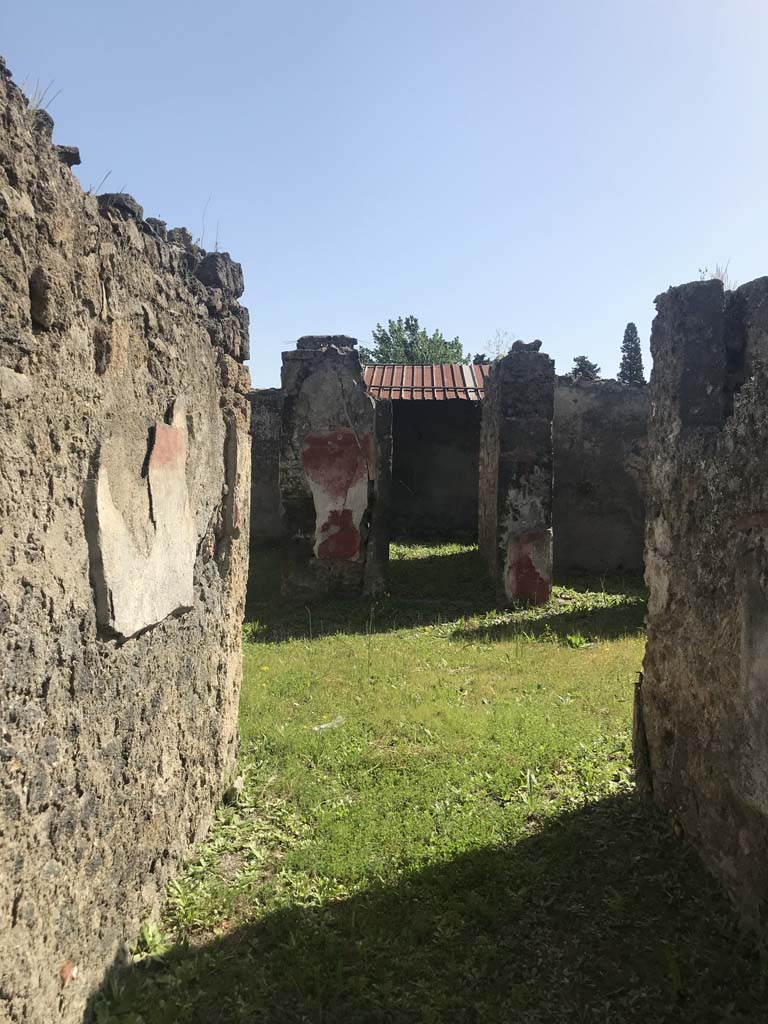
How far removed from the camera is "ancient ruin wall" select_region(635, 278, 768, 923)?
2.26 meters

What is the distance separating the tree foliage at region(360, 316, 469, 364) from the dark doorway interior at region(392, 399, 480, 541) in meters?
20.2

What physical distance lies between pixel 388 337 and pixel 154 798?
100 feet

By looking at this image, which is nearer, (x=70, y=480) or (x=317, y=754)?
(x=70, y=480)

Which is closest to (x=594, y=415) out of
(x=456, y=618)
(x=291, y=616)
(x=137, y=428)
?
(x=456, y=618)

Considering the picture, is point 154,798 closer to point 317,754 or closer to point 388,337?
point 317,754

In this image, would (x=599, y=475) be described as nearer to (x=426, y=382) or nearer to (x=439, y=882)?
(x=426, y=382)

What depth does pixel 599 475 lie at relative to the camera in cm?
877

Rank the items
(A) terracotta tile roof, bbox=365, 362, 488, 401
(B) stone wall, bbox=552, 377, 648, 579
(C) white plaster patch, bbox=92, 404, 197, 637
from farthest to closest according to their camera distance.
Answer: (A) terracotta tile roof, bbox=365, 362, 488, 401
(B) stone wall, bbox=552, 377, 648, 579
(C) white plaster patch, bbox=92, 404, 197, 637

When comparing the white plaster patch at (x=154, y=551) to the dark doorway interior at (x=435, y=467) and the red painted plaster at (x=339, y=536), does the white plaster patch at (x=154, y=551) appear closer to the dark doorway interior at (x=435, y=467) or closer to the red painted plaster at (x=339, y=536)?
the red painted plaster at (x=339, y=536)

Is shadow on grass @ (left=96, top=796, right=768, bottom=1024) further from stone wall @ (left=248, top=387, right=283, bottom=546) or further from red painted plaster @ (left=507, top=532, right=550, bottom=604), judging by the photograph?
stone wall @ (left=248, top=387, right=283, bottom=546)

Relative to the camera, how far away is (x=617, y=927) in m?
2.35

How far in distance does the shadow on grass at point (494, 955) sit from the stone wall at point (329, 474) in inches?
187

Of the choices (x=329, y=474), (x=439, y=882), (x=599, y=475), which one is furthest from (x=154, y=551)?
(x=599, y=475)

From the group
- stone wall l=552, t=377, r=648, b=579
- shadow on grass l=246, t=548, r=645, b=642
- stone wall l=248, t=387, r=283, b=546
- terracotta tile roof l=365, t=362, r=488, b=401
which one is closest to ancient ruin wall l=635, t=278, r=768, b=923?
shadow on grass l=246, t=548, r=645, b=642
